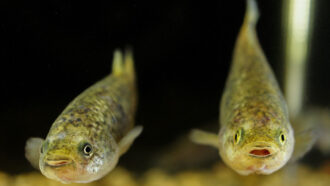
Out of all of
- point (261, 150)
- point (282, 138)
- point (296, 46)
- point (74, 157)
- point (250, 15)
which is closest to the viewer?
point (74, 157)

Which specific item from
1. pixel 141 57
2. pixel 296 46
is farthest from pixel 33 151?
pixel 296 46

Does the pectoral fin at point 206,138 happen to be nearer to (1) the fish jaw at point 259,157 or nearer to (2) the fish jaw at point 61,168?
(1) the fish jaw at point 259,157

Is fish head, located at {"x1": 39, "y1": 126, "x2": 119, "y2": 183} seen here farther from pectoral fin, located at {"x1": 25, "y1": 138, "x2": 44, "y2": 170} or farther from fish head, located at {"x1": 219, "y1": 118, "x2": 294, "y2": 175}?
fish head, located at {"x1": 219, "y1": 118, "x2": 294, "y2": 175}

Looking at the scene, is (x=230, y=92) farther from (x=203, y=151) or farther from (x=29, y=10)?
(x=29, y=10)

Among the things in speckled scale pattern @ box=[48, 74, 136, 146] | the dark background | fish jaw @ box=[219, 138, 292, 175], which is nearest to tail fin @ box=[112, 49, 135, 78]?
speckled scale pattern @ box=[48, 74, 136, 146]

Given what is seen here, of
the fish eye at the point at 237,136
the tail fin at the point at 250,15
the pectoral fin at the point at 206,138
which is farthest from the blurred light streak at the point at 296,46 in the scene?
the fish eye at the point at 237,136

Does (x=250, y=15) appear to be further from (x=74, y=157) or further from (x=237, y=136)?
(x=74, y=157)
